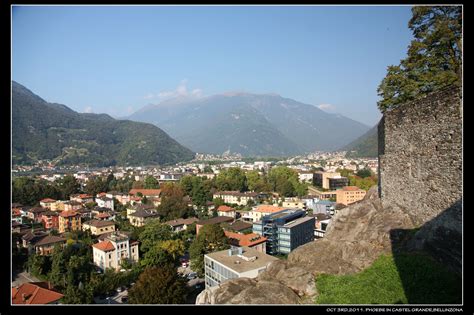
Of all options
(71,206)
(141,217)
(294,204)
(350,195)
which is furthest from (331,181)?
(71,206)

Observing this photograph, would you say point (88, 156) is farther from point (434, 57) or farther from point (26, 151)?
point (434, 57)

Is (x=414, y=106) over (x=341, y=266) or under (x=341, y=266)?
over

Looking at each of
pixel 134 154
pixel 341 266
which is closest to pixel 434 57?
pixel 341 266

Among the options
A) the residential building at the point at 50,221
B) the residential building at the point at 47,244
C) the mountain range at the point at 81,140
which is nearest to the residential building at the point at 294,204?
the residential building at the point at 47,244

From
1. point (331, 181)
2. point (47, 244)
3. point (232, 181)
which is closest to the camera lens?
point (47, 244)

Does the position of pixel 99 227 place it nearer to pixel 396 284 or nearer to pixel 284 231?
pixel 284 231

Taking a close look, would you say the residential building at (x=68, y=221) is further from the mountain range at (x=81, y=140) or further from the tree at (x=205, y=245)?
the mountain range at (x=81, y=140)
